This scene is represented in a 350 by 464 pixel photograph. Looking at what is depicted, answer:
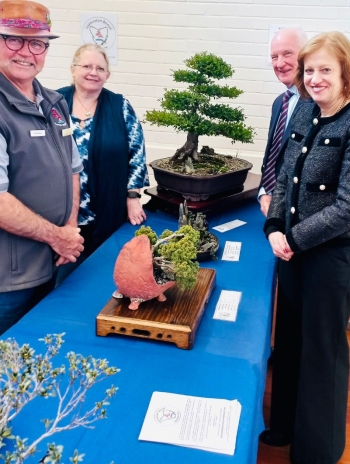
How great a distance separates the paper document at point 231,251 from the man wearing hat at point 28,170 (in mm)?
616

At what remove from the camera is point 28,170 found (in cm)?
151

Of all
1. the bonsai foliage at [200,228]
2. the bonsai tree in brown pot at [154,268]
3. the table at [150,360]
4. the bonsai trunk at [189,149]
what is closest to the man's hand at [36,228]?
the table at [150,360]

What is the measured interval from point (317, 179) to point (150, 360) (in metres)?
0.81

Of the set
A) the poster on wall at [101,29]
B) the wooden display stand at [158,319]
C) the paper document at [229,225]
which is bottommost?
the paper document at [229,225]

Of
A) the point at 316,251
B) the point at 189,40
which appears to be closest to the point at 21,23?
the point at 316,251

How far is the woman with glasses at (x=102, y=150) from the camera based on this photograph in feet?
7.38

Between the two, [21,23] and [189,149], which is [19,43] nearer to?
[21,23]

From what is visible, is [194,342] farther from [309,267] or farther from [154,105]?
[154,105]

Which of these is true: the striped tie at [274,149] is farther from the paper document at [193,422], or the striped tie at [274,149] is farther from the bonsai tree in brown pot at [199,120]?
the paper document at [193,422]

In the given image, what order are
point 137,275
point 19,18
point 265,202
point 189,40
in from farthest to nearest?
point 189,40
point 265,202
point 19,18
point 137,275

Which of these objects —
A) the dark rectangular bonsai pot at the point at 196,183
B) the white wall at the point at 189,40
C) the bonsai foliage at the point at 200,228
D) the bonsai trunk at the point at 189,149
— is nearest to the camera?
the bonsai foliage at the point at 200,228

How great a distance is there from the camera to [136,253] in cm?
136

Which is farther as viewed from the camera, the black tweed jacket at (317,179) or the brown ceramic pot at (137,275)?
the black tweed jacket at (317,179)

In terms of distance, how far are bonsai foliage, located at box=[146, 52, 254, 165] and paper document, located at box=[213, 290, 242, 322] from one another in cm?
96
